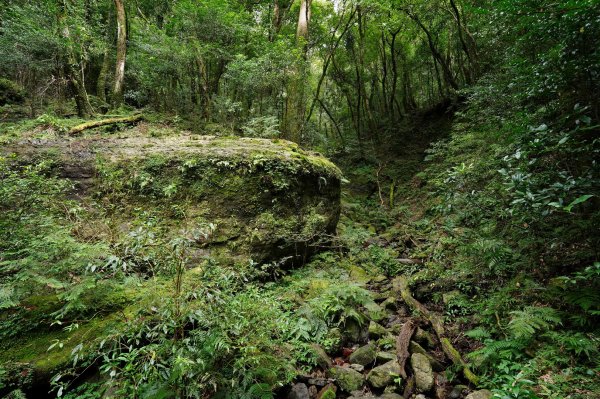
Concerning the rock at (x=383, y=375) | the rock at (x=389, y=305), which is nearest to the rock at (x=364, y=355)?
the rock at (x=383, y=375)

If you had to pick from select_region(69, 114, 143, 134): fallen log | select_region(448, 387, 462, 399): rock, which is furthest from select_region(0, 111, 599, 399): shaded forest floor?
select_region(69, 114, 143, 134): fallen log

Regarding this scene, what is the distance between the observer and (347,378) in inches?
148

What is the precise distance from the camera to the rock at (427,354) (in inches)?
157

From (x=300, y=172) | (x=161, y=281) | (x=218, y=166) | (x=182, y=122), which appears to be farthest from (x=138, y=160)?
(x=182, y=122)

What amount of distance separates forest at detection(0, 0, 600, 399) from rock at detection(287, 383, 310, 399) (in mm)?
12

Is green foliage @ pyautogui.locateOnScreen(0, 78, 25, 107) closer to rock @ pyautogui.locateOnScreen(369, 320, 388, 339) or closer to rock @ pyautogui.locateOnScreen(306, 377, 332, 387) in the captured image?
rock @ pyautogui.locateOnScreen(306, 377, 332, 387)

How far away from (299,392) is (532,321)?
9.80 ft

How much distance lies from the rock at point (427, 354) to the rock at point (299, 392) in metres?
1.71

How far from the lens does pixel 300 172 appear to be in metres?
7.02

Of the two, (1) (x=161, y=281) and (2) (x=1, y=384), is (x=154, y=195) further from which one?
(2) (x=1, y=384)

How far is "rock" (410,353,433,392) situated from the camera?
3617 mm

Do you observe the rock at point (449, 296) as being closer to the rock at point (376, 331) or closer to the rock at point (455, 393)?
the rock at point (376, 331)

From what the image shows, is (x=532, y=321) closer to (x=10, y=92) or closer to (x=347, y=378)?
(x=347, y=378)

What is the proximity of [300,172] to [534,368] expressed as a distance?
17.2ft
